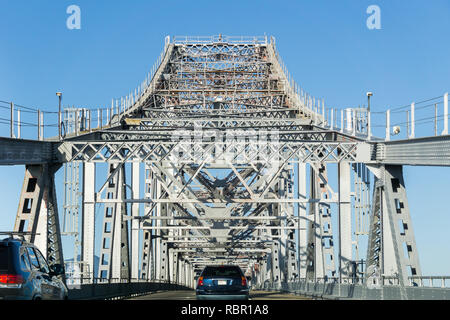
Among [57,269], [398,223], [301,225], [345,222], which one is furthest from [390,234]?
[301,225]

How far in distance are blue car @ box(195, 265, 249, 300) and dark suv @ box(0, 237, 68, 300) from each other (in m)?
9.22

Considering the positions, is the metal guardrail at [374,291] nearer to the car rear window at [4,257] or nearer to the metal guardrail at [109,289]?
the metal guardrail at [109,289]

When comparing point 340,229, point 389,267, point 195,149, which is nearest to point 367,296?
point 389,267

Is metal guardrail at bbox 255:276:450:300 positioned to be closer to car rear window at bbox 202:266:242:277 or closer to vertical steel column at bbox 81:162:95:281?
car rear window at bbox 202:266:242:277

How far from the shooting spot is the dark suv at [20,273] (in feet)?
48.3

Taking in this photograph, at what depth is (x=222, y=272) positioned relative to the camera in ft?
83.8

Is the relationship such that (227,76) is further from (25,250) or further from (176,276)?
(25,250)

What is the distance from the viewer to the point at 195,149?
35594 mm

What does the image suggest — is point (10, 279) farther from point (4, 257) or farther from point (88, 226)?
point (88, 226)

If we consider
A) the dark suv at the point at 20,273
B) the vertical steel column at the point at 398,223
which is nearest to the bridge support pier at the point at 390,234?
the vertical steel column at the point at 398,223

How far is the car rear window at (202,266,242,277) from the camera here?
2538cm

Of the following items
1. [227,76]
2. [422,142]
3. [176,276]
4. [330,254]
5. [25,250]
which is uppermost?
[227,76]

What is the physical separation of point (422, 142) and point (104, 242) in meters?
19.8
